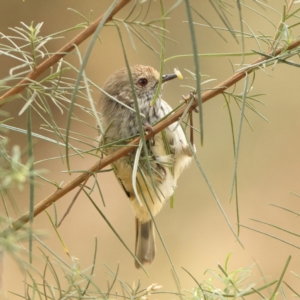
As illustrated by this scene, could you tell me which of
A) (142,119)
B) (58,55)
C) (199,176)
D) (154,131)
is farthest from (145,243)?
(58,55)

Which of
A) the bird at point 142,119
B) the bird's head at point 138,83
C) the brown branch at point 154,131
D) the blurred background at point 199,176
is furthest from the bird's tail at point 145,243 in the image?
the brown branch at point 154,131

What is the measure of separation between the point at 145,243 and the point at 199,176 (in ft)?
3.44

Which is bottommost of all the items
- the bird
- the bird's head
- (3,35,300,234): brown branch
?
(3,35,300,234): brown branch

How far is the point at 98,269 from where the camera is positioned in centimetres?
302

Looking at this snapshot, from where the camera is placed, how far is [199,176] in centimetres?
304

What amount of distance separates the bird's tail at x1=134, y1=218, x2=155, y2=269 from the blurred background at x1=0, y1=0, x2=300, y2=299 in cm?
82

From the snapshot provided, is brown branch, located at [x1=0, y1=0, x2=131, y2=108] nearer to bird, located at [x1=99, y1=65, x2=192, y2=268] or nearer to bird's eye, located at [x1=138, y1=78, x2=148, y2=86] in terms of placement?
bird, located at [x1=99, y1=65, x2=192, y2=268]

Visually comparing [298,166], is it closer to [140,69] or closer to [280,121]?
[280,121]

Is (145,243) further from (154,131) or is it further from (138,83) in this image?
(154,131)

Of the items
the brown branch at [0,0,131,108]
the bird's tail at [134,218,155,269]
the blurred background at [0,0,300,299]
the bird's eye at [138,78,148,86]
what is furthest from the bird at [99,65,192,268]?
the blurred background at [0,0,300,299]

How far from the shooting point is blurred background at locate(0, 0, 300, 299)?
2.85 metres

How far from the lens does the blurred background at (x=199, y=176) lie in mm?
2854

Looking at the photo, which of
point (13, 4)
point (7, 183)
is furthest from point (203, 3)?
point (7, 183)

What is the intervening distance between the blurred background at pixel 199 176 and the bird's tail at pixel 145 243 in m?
0.82
